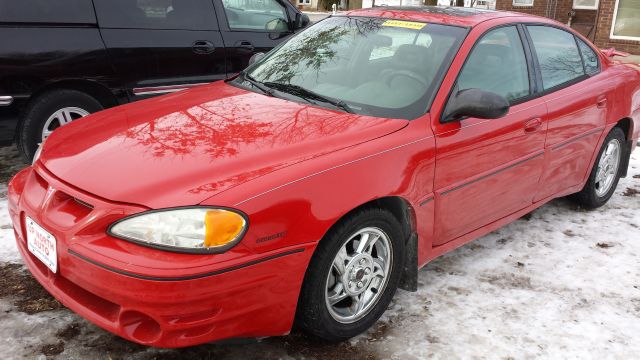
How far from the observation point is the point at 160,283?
2088 mm

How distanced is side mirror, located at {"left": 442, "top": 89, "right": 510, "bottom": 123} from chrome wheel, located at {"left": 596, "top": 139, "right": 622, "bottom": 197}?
6.64 feet

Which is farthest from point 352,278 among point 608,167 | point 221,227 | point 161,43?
point 161,43

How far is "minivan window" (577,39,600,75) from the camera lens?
4.30 meters

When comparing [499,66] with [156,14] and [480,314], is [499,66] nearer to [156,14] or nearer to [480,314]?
[480,314]

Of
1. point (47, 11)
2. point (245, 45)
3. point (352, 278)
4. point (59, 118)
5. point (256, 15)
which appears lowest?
point (352, 278)

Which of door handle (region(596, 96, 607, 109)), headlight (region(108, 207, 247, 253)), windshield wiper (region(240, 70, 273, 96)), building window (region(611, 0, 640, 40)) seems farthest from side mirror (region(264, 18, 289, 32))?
building window (region(611, 0, 640, 40))

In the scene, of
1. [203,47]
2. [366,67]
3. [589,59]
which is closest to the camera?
[366,67]

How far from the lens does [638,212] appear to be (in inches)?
186

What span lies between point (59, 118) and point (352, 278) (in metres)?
3.15

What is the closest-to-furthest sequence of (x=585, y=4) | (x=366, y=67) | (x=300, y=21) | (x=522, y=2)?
(x=366, y=67)
(x=300, y=21)
(x=585, y=4)
(x=522, y=2)

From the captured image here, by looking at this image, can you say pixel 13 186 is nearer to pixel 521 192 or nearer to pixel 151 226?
pixel 151 226

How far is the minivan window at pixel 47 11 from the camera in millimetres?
4352

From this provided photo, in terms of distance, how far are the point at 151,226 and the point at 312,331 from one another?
0.89m

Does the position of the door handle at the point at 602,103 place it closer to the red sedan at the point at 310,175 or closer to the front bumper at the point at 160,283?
the red sedan at the point at 310,175
